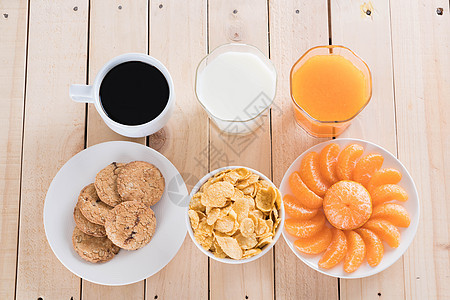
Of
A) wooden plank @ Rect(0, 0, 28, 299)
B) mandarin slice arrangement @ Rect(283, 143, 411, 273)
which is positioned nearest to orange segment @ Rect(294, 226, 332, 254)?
mandarin slice arrangement @ Rect(283, 143, 411, 273)

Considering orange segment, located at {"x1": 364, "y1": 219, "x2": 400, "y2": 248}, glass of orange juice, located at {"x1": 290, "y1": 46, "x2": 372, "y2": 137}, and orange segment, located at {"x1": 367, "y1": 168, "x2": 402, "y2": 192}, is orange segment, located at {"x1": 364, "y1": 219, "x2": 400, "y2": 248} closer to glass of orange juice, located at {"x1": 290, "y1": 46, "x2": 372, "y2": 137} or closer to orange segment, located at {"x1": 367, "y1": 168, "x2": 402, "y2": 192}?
orange segment, located at {"x1": 367, "y1": 168, "x2": 402, "y2": 192}

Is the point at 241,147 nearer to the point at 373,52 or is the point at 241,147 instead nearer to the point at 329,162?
the point at 329,162

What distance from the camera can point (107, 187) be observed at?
1095 mm

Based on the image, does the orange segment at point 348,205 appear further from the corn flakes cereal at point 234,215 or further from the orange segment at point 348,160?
the corn flakes cereal at point 234,215

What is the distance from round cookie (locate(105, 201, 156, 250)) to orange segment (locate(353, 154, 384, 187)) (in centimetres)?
53

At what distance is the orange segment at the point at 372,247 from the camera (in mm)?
1097

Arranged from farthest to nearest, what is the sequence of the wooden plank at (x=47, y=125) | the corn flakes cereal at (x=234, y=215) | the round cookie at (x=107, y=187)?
the wooden plank at (x=47, y=125) → the round cookie at (x=107, y=187) → the corn flakes cereal at (x=234, y=215)

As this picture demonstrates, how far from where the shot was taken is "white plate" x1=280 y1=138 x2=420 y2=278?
1.12m

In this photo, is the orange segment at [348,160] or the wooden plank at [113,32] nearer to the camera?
the orange segment at [348,160]

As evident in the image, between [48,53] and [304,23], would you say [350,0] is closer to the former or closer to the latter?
[304,23]

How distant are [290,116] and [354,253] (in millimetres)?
404

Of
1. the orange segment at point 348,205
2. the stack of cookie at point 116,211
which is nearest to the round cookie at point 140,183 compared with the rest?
the stack of cookie at point 116,211

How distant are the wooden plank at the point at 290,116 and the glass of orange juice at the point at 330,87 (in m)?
0.11

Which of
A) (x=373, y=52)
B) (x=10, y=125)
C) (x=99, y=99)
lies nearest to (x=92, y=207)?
(x=99, y=99)
